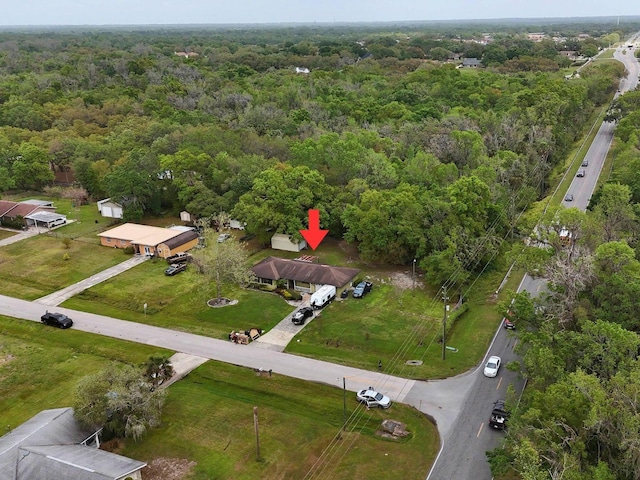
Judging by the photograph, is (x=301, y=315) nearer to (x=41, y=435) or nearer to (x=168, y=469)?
(x=168, y=469)

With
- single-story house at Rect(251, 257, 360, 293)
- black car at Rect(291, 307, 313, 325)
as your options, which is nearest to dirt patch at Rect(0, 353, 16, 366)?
single-story house at Rect(251, 257, 360, 293)

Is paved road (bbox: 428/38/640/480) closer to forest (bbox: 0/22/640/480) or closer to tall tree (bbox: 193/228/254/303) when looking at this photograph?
forest (bbox: 0/22/640/480)

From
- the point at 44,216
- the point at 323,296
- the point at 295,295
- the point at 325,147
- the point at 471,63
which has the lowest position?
the point at 295,295

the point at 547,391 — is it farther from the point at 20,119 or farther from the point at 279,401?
the point at 20,119

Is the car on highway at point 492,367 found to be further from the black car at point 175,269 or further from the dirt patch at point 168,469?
the black car at point 175,269

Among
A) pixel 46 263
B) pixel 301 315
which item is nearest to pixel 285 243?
pixel 301 315

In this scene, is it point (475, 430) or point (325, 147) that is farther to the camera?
point (325, 147)

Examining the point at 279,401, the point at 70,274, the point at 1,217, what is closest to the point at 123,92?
the point at 1,217

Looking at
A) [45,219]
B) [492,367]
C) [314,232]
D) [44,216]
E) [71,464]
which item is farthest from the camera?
[44,216]
